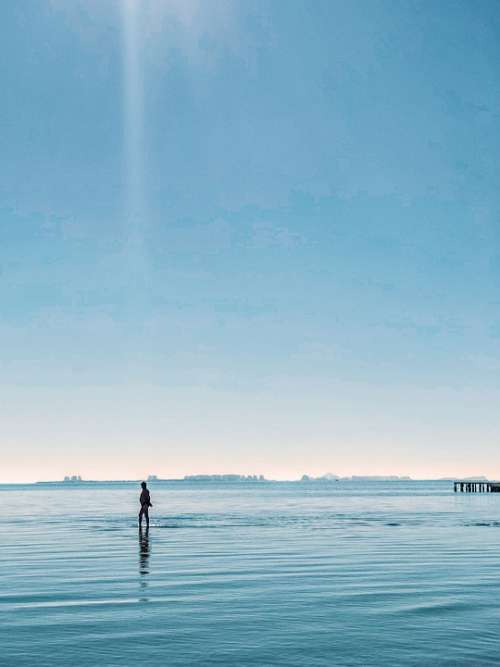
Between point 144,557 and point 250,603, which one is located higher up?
point 250,603

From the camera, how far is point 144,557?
92.3 feet

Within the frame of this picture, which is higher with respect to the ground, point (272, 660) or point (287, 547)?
point (272, 660)

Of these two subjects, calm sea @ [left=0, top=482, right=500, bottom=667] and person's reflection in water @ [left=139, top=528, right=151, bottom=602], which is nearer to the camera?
calm sea @ [left=0, top=482, right=500, bottom=667]

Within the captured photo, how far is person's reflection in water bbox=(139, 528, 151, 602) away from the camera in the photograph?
20562 millimetres

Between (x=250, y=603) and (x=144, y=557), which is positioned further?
(x=144, y=557)

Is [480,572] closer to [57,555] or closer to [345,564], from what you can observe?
[345,564]

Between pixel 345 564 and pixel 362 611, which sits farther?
pixel 345 564

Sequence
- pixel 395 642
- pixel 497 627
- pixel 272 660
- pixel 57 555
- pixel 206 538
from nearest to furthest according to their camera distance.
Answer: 1. pixel 272 660
2. pixel 395 642
3. pixel 497 627
4. pixel 57 555
5. pixel 206 538

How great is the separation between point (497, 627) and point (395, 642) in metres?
2.58

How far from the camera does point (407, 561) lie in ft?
86.9

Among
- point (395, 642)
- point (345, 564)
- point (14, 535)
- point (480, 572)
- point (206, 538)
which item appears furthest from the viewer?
point (14, 535)

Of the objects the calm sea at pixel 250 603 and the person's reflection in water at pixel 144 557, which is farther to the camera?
the person's reflection in water at pixel 144 557

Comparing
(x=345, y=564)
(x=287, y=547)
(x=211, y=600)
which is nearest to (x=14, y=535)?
(x=287, y=547)

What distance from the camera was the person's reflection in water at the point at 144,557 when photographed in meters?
20.6
